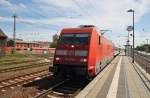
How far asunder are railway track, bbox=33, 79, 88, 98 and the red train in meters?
0.80

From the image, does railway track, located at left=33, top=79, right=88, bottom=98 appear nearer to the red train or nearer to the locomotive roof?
the red train

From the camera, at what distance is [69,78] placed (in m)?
18.2

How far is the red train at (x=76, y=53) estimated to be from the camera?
15.9 metres

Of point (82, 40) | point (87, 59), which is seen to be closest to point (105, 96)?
point (87, 59)

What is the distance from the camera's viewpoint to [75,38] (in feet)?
55.5

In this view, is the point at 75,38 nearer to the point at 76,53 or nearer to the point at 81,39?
the point at 81,39

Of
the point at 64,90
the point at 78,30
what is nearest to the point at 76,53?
the point at 78,30

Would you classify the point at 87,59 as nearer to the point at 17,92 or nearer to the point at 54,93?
the point at 54,93

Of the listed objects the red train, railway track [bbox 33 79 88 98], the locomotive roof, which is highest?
the locomotive roof

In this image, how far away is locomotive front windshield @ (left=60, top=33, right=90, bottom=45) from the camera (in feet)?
54.4

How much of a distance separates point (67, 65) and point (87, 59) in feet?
4.01

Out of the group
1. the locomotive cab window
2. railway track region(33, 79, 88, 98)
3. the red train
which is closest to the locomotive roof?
the red train

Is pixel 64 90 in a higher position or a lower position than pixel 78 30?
lower

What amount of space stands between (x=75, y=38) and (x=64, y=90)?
340cm
